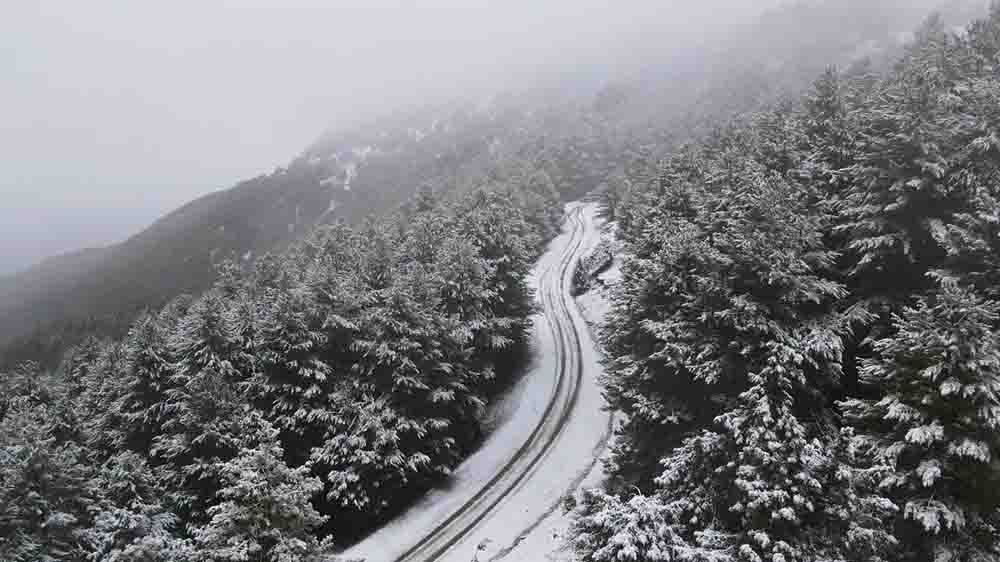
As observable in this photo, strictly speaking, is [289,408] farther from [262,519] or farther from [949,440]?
[949,440]

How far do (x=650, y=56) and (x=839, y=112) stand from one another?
613 feet

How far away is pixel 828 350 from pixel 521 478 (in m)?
16.2

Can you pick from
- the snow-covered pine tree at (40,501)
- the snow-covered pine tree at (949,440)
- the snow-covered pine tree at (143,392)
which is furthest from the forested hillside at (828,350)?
the snow-covered pine tree at (143,392)

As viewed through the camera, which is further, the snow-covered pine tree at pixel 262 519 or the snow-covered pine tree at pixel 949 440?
the snow-covered pine tree at pixel 262 519

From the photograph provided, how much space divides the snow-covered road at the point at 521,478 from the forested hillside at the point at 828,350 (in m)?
4.39

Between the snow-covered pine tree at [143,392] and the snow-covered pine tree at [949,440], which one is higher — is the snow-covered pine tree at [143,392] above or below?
above

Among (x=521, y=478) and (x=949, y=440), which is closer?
(x=949, y=440)

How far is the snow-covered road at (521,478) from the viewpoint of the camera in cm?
2245

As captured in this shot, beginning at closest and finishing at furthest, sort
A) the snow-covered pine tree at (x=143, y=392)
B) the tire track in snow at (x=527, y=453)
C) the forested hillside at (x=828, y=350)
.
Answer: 1. the forested hillside at (x=828, y=350)
2. the tire track in snow at (x=527, y=453)
3. the snow-covered pine tree at (x=143, y=392)

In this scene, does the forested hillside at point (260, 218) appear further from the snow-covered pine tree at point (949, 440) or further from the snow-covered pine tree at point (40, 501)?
the snow-covered pine tree at point (949, 440)

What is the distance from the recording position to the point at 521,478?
2677 centimetres

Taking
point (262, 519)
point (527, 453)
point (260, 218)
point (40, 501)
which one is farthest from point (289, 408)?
point (260, 218)

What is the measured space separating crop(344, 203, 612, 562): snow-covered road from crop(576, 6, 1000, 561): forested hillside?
173 inches

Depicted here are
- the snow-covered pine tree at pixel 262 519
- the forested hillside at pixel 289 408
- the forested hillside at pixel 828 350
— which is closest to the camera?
the forested hillside at pixel 828 350
